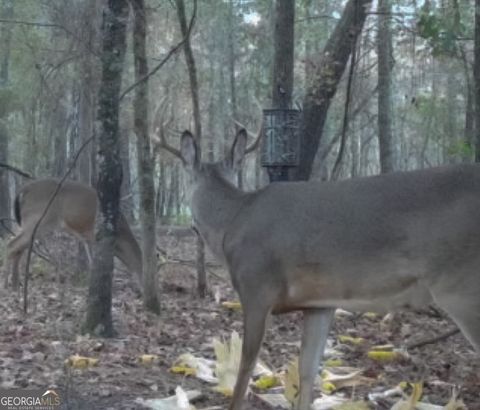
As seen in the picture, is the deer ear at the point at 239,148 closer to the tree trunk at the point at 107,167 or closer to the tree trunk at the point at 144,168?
the tree trunk at the point at 107,167

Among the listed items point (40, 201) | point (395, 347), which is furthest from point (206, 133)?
point (395, 347)

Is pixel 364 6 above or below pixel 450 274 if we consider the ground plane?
above

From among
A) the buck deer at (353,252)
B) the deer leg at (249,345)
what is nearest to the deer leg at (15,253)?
the buck deer at (353,252)

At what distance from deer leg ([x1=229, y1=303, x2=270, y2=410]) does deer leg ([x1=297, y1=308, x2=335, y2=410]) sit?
1.20ft

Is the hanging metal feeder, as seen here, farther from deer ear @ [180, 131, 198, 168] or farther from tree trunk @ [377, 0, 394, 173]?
tree trunk @ [377, 0, 394, 173]

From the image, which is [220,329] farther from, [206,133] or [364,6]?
[206,133]

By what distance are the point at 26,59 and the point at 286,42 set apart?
1315cm

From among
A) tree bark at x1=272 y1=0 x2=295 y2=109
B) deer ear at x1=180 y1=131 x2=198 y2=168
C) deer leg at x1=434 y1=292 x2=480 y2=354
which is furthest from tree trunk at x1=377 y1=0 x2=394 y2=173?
deer leg at x1=434 y1=292 x2=480 y2=354

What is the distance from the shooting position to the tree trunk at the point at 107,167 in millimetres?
8102

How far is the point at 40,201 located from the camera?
44.0ft

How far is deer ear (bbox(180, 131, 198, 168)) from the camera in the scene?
7.15 metres

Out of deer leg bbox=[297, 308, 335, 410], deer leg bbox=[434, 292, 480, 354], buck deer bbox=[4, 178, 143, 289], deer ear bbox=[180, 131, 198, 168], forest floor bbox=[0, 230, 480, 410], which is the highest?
deer ear bbox=[180, 131, 198, 168]

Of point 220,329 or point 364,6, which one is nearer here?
point 220,329

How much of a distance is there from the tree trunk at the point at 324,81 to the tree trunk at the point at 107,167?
3.26 meters
